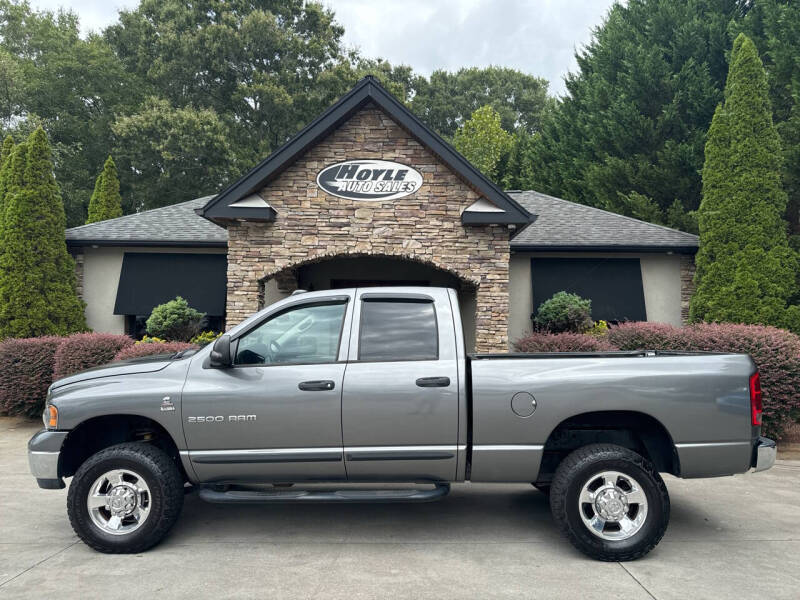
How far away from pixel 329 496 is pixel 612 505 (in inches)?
83.2

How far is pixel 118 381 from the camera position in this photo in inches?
186

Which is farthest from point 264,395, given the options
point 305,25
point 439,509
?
point 305,25

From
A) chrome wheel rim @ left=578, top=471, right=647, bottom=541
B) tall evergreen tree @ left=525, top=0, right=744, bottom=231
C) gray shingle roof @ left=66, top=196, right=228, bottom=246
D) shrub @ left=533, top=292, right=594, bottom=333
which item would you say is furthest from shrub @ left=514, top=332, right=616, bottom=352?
tall evergreen tree @ left=525, top=0, right=744, bottom=231

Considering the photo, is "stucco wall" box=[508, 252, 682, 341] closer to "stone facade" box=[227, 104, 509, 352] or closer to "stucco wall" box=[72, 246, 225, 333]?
"stone facade" box=[227, 104, 509, 352]

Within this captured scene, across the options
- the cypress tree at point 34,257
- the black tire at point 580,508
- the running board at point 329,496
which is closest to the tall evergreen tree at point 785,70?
the black tire at point 580,508

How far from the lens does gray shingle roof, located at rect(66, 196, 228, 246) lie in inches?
525

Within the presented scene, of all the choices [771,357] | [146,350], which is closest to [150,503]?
[146,350]

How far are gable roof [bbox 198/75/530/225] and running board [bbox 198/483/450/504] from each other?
7195 mm

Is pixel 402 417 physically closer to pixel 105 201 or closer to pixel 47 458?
pixel 47 458

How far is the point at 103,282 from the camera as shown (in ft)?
44.8

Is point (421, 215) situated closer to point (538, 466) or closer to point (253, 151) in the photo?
point (538, 466)

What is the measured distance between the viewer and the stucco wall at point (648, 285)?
1338cm

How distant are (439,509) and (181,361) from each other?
8.96ft

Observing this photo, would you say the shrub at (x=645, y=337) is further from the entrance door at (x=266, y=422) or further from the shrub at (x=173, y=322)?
the shrub at (x=173, y=322)
